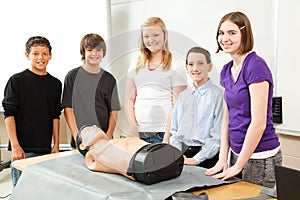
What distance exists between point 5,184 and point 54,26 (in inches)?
54.0

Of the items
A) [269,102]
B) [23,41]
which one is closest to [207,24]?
[269,102]

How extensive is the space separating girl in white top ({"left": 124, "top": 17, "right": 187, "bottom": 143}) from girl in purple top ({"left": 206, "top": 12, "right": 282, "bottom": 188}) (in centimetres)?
21

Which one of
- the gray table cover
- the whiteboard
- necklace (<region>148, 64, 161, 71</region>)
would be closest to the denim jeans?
the gray table cover

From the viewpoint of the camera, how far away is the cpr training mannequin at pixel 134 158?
1.16 m

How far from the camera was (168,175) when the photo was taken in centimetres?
121

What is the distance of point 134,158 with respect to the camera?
1178 millimetres

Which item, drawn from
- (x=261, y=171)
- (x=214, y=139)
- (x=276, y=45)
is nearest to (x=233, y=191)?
(x=261, y=171)

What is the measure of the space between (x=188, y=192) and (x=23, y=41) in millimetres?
2156

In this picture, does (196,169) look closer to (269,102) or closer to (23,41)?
(269,102)

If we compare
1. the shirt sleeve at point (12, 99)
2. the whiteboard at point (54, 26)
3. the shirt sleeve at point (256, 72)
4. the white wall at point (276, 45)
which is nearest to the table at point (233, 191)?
the shirt sleeve at point (256, 72)

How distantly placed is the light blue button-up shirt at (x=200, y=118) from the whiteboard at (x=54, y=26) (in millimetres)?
1369

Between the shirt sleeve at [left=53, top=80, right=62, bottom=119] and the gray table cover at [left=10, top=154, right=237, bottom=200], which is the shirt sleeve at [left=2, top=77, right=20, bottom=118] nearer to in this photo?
the shirt sleeve at [left=53, top=80, right=62, bottom=119]

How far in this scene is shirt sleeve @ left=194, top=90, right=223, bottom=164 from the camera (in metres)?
1.48

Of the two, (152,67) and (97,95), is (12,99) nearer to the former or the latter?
(97,95)
